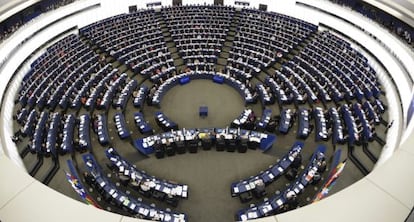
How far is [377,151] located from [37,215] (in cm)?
1872

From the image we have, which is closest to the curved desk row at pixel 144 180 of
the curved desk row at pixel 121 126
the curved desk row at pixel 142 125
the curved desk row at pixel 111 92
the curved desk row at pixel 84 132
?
the curved desk row at pixel 84 132

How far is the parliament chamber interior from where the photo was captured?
14930 mm

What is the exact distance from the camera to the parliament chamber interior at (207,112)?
14930mm

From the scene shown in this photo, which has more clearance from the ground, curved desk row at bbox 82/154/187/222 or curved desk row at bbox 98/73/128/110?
curved desk row at bbox 98/73/128/110

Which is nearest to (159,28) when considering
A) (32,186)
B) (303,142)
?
(303,142)

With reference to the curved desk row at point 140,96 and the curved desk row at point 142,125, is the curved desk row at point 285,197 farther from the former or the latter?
the curved desk row at point 140,96

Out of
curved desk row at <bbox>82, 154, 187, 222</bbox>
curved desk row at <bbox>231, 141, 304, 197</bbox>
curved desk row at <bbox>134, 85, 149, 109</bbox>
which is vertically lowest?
curved desk row at <bbox>82, 154, 187, 222</bbox>

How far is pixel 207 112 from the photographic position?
896 inches

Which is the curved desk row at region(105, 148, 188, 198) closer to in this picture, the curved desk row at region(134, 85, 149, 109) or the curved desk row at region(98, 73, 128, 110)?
the curved desk row at region(98, 73, 128, 110)

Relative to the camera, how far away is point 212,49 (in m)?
28.9

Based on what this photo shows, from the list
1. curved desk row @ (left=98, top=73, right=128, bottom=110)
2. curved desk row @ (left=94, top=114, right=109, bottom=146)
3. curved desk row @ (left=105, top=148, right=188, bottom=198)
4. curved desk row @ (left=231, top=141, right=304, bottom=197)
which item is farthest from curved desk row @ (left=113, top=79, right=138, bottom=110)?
curved desk row @ (left=231, top=141, right=304, bottom=197)

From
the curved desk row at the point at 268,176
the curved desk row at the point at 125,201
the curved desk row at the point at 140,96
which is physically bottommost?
the curved desk row at the point at 125,201

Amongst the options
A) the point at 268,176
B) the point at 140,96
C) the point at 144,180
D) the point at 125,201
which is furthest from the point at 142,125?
the point at 268,176

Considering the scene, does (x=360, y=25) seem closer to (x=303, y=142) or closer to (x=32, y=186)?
(x=303, y=142)
